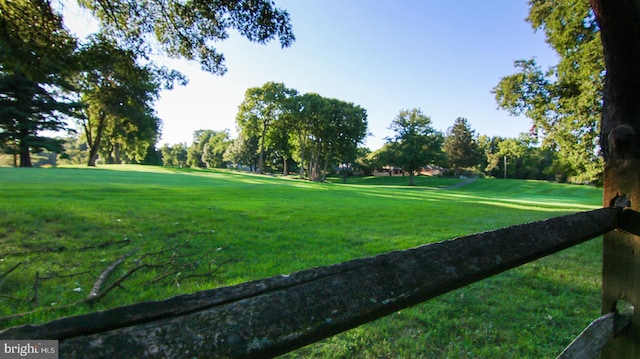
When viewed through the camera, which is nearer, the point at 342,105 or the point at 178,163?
the point at 342,105

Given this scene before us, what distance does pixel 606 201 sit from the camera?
1.92m

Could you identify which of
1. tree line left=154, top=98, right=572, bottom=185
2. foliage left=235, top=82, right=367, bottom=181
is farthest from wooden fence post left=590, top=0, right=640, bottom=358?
foliage left=235, top=82, right=367, bottom=181

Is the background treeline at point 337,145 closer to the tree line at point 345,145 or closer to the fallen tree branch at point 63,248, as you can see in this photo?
the tree line at point 345,145

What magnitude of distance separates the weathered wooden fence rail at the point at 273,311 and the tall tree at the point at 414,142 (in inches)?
2150

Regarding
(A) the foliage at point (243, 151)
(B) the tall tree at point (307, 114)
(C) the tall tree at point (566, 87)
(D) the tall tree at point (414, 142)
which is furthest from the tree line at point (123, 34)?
(A) the foliage at point (243, 151)

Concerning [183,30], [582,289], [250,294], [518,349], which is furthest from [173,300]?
[183,30]

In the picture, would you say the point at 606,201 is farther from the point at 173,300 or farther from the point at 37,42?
the point at 37,42

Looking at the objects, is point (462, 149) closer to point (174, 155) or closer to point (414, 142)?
point (414, 142)

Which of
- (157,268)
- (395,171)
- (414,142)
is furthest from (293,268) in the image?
(395,171)

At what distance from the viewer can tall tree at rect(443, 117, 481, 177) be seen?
68.1 m

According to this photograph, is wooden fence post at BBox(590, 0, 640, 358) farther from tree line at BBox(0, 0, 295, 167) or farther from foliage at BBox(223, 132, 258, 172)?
foliage at BBox(223, 132, 258, 172)

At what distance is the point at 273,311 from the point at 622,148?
2265 mm

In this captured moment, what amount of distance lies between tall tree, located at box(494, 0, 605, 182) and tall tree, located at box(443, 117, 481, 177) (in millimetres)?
57241

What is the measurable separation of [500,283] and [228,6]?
22.2 ft
